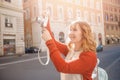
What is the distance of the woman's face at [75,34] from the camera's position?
2.11 ft

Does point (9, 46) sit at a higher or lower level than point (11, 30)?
lower

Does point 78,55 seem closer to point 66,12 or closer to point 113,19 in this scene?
point 66,12

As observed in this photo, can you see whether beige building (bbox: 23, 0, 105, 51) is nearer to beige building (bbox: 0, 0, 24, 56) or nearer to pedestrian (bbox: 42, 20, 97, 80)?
beige building (bbox: 0, 0, 24, 56)

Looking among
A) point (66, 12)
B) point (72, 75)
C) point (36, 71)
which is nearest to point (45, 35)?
point (72, 75)

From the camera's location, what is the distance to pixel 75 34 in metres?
0.64

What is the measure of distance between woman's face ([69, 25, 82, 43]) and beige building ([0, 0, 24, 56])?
101 cm

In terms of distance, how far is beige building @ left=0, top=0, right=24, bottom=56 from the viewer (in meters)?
1.77

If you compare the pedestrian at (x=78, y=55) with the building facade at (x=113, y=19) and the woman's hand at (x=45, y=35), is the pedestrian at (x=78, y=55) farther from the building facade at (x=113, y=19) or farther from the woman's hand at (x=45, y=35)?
the building facade at (x=113, y=19)

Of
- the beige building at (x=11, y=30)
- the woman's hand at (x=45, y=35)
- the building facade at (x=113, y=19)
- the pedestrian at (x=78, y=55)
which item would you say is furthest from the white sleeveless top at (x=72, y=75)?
the building facade at (x=113, y=19)

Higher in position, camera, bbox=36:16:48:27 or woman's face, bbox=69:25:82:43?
camera, bbox=36:16:48:27

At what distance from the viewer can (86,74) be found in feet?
2.09

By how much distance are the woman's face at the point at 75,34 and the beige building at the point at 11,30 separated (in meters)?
1.01

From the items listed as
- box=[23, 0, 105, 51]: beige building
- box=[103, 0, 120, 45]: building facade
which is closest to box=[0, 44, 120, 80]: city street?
box=[103, 0, 120, 45]: building facade

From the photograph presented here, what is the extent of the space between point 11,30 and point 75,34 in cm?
131
